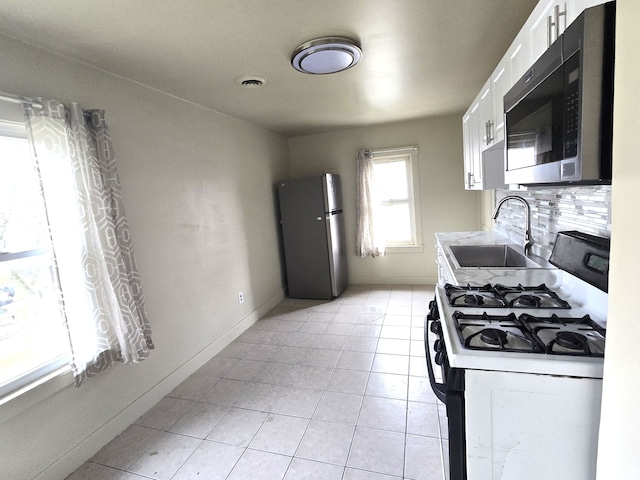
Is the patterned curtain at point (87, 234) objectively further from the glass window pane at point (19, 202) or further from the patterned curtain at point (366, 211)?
the patterned curtain at point (366, 211)

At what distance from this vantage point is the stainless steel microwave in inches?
29.6

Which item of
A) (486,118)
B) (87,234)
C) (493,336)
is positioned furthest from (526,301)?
(87,234)

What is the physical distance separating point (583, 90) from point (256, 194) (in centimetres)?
328

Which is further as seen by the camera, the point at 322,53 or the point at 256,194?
the point at 256,194

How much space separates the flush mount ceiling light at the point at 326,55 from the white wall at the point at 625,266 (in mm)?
1404

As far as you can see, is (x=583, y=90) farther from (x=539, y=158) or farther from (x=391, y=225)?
(x=391, y=225)

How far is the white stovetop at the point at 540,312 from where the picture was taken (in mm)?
868

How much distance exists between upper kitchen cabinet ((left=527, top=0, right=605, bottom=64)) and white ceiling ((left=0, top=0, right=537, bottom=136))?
0.42 m

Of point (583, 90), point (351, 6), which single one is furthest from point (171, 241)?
point (583, 90)

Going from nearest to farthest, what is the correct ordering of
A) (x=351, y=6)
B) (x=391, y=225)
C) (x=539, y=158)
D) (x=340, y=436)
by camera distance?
1. (x=539, y=158)
2. (x=351, y=6)
3. (x=340, y=436)
4. (x=391, y=225)

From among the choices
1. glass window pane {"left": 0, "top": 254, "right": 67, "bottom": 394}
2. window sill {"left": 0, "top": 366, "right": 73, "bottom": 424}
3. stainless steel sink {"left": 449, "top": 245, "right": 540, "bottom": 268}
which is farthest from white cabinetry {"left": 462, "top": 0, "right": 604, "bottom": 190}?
window sill {"left": 0, "top": 366, "right": 73, "bottom": 424}

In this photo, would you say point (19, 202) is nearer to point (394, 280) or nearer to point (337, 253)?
point (337, 253)

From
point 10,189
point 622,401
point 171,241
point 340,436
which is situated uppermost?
point 10,189

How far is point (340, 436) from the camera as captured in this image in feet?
5.91
